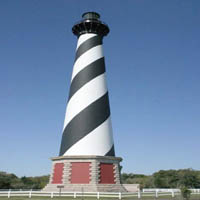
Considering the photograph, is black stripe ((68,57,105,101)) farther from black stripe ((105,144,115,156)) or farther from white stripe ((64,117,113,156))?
black stripe ((105,144,115,156))

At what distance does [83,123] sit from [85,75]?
433 centimetres

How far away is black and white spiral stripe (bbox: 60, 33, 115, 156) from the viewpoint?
20703 millimetres

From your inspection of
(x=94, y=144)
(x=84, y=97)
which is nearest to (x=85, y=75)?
(x=84, y=97)

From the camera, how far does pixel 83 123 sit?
2105 centimetres

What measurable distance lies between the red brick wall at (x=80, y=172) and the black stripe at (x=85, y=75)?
617 cm

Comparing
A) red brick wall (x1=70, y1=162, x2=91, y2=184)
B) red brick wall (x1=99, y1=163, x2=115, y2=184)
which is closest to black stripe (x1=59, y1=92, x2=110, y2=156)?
red brick wall (x1=70, y1=162, x2=91, y2=184)

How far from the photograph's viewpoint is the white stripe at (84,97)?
21.7 m

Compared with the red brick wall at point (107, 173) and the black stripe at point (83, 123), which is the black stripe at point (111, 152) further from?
the black stripe at point (83, 123)

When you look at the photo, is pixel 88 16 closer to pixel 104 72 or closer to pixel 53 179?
pixel 104 72

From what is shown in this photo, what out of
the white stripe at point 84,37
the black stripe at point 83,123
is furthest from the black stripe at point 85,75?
the white stripe at point 84,37

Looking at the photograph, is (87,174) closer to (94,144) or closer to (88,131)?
(94,144)

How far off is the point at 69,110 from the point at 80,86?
2.27m

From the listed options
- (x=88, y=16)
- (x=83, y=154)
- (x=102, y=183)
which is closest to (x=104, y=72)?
(x=88, y=16)

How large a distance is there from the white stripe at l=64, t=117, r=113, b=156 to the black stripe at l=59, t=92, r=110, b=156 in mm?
297
